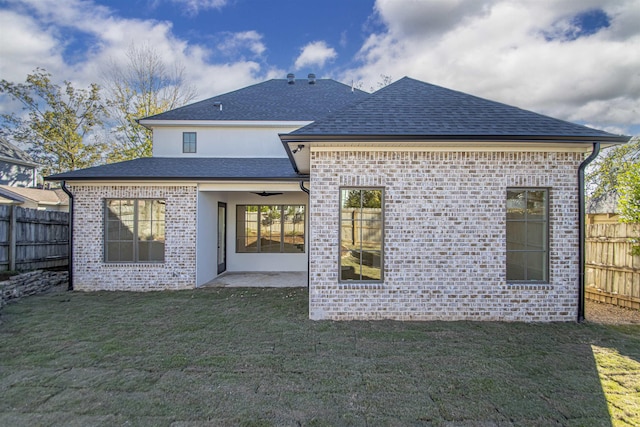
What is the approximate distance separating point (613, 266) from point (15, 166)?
29605 millimetres

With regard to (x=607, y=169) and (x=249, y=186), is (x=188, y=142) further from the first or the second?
(x=607, y=169)

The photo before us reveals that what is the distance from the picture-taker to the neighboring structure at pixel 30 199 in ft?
52.4

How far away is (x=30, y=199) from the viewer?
17.1m

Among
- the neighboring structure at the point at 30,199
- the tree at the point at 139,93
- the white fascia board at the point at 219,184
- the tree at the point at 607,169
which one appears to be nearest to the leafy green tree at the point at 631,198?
the white fascia board at the point at 219,184

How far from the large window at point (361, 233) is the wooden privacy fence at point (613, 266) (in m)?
5.48

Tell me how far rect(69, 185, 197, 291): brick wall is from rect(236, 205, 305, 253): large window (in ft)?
9.45

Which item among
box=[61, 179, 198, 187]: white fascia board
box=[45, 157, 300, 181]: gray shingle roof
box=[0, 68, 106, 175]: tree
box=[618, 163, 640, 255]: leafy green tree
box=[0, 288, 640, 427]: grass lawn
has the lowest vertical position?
box=[0, 288, 640, 427]: grass lawn

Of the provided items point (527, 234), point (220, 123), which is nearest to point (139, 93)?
point (220, 123)

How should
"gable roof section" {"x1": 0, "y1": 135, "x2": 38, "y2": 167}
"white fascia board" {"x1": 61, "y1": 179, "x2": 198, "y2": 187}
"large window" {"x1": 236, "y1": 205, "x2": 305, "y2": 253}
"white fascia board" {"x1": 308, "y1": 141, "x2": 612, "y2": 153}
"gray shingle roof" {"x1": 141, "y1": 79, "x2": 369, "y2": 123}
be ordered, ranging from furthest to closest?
"gable roof section" {"x1": 0, "y1": 135, "x2": 38, "y2": 167}
"gray shingle roof" {"x1": 141, "y1": 79, "x2": 369, "y2": 123}
"large window" {"x1": 236, "y1": 205, "x2": 305, "y2": 253}
"white fascia board" {"x1": 61, "y1": 179, "x2": 198, "y2": 187}
"white fascia board" {"x1": 308, "y1": 141, "x2": 612, "y2": 153}

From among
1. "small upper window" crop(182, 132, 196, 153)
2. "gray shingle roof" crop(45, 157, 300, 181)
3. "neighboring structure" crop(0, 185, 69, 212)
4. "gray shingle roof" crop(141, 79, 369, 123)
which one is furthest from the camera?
"neighboring structure" crop(0, 185, 69, 212)

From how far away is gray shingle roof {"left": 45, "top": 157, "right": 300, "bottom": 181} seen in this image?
8.22 metres

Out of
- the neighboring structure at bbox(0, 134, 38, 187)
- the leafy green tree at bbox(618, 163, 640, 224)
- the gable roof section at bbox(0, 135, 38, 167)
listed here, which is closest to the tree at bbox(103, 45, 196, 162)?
the gable roof section at bbox(0, 135, 38, 167)

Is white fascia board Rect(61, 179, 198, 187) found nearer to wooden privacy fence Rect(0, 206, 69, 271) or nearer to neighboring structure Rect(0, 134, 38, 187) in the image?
wooden privacy fence Rect(0, 206, 69, 271)

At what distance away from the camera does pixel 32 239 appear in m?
8.50
